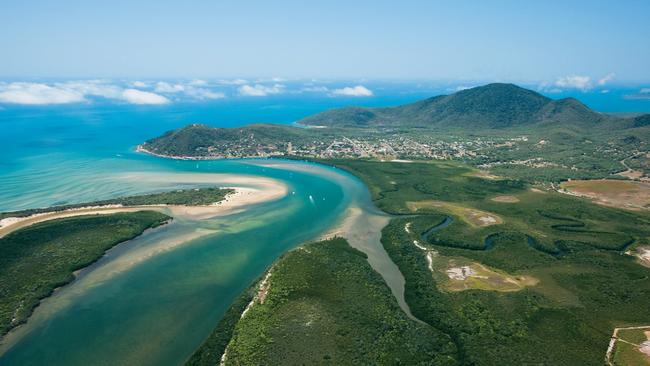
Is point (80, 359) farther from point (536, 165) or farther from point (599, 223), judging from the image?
point (536, 165)

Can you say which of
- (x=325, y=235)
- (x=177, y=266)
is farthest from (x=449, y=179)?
(x=177, y=266)

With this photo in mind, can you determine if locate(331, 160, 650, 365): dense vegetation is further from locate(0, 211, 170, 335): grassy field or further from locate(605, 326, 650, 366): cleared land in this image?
locate(0, 211, 170, 335): grassy field

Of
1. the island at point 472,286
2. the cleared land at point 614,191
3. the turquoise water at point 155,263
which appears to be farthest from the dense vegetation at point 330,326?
the cleared land at point 614,191

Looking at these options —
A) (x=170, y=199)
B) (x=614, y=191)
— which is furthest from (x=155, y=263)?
(x=614, y=191)

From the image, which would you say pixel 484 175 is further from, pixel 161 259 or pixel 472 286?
pixel 161 259

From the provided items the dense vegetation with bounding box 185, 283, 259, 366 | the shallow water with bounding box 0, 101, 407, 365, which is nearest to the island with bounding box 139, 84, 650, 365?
the dense vegetation with bounding box 185, 283, 259, 366
